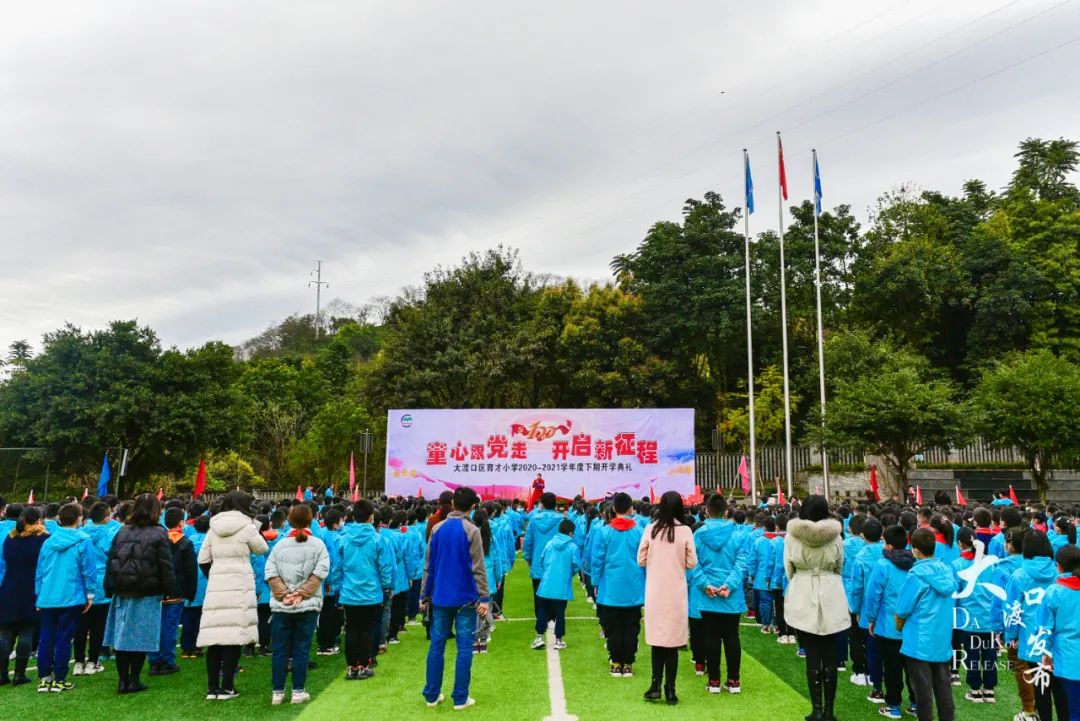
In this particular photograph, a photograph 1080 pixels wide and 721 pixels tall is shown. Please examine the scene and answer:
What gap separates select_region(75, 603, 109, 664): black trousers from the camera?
6465 mm

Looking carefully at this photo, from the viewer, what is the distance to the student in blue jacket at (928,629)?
4.62 metres

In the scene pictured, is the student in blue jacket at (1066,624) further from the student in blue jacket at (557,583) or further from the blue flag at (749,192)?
the blue flag at (749,192)

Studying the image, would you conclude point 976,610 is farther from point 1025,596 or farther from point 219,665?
point 219,665

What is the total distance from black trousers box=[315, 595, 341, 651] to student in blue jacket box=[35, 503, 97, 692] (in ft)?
7.07

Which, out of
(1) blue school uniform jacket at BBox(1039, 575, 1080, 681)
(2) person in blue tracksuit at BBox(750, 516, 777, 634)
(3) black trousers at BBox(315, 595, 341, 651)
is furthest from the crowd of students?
(2) person in blue tracksuit at BBox(750, 516, 777, 634)

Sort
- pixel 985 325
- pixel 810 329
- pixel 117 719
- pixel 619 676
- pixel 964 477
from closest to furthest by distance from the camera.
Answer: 1. pixel 117 719
2. pixel 619 676
3. pixel 964 477
4. pixel 985 325
5. pixel 810 329

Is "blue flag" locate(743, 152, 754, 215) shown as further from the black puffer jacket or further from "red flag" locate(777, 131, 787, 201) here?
the black puffer jacket

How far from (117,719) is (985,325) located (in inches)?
1108

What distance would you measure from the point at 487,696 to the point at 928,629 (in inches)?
130

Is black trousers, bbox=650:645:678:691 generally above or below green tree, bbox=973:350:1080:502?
below

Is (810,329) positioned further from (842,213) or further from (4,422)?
(4,422)

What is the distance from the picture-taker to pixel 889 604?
16.7ft

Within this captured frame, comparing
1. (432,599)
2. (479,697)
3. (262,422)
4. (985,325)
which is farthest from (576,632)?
(262,422)

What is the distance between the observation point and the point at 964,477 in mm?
22688
